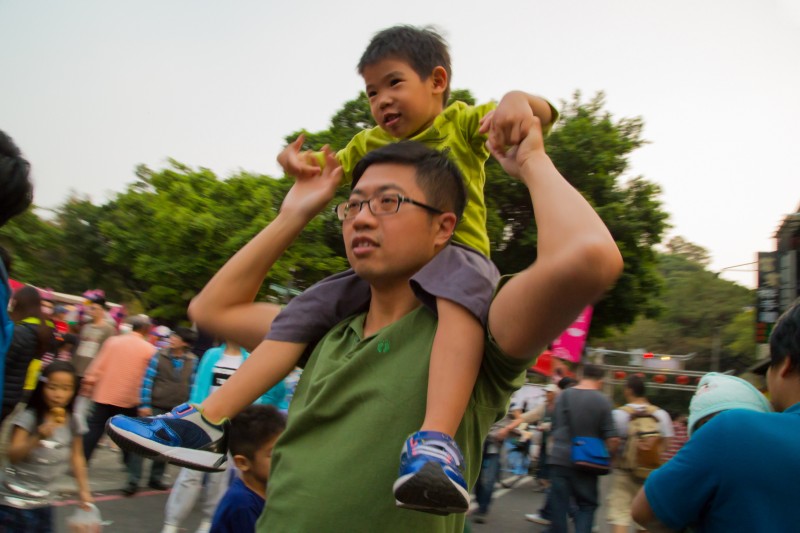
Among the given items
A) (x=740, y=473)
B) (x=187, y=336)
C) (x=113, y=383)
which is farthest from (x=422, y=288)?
(x=187, y=336)

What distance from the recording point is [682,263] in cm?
7131

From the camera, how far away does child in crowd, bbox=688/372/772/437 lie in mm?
2305

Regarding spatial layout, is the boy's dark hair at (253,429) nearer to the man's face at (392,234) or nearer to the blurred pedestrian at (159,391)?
the man's face at (392,234)

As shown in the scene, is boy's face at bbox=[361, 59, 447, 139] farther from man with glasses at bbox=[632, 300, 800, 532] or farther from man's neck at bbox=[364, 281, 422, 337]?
man with glasses at bbox=[632, 300, 800, 532]

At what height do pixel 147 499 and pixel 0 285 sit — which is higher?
pixel 0 285

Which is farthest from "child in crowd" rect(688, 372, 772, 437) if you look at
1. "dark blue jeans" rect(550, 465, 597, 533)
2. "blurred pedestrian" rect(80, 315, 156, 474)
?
"blurred pedestrian" rect(80, 315, 156, 474)

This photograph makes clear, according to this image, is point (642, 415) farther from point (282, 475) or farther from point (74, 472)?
point (282, 475)

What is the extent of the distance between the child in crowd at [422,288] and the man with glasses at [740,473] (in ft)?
2.72

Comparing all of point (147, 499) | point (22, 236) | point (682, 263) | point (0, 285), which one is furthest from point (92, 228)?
point (682, 263)

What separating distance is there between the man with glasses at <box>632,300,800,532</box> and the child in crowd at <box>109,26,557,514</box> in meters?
0.83

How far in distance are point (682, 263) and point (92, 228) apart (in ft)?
182

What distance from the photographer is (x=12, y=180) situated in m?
2.14

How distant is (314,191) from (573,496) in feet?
18.5

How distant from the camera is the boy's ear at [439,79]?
2.41 m
